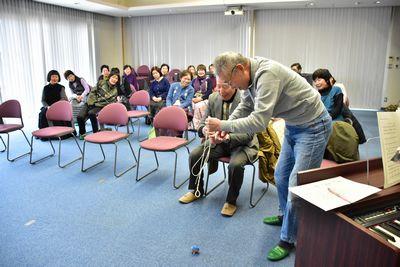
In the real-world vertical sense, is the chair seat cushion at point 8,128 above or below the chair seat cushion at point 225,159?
above

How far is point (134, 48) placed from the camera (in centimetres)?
988

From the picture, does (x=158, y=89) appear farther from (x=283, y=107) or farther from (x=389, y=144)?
(x=389, y=144)

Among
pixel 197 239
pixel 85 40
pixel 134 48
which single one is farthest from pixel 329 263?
pixel 134 48

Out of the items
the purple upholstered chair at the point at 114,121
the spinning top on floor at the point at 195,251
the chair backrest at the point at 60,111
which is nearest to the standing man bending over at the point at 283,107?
the spinning top on floor at the point at 195,251

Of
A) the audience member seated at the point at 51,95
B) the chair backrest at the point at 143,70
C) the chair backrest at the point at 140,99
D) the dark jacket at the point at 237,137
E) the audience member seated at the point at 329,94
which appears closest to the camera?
the dark jacket at the point at 237,137

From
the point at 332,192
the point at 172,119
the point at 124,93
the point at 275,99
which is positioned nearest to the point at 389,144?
the point at 332,192

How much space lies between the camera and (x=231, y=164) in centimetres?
266

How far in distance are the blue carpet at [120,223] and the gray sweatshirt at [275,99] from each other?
0.94m

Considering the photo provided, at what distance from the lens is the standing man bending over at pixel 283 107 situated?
64.7 inches

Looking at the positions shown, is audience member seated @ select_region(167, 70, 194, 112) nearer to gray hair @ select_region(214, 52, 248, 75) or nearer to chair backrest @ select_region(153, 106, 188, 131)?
chair backrest @ select_region(153, 106, 188, 131)

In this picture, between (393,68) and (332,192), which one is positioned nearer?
(332,192)

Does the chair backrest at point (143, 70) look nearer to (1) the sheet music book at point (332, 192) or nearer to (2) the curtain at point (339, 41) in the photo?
(2) the curtain at point (339, 41)

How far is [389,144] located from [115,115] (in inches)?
128

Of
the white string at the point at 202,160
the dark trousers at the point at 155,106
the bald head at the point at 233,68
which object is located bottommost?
the white string at the point at 202,160
